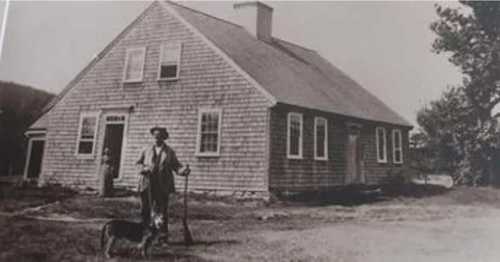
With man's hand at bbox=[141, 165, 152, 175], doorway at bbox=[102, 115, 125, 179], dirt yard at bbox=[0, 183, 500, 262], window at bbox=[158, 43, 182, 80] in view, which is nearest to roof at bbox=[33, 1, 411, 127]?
window at bbox=[158, 43, 182, 80]

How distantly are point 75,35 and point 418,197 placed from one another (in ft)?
20.6

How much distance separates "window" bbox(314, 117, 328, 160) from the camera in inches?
356

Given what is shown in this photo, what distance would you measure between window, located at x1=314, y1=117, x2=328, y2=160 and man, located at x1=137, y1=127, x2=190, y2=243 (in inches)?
197

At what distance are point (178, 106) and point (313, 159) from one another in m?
2.53

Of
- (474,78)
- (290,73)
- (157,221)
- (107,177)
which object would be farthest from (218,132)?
(474,78)

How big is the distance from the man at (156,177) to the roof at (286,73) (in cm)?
309

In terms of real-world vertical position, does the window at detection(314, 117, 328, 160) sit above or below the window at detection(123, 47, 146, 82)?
below

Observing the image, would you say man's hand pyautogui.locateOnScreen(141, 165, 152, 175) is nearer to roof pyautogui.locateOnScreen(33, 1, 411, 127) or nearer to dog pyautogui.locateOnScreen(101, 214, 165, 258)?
dog pyautogui.locateOnScreen(101, 214, 165, 258)

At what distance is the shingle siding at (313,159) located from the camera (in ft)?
26.3

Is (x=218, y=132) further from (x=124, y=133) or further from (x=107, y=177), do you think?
(x=107, y=177)

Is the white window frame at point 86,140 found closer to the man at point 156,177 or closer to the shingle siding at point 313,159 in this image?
the shingle siding at point 313,159

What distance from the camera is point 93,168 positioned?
8.74 meters

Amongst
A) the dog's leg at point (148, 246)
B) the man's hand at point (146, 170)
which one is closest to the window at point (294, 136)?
the man's hand at point (146, 170)

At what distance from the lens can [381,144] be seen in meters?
11.2
